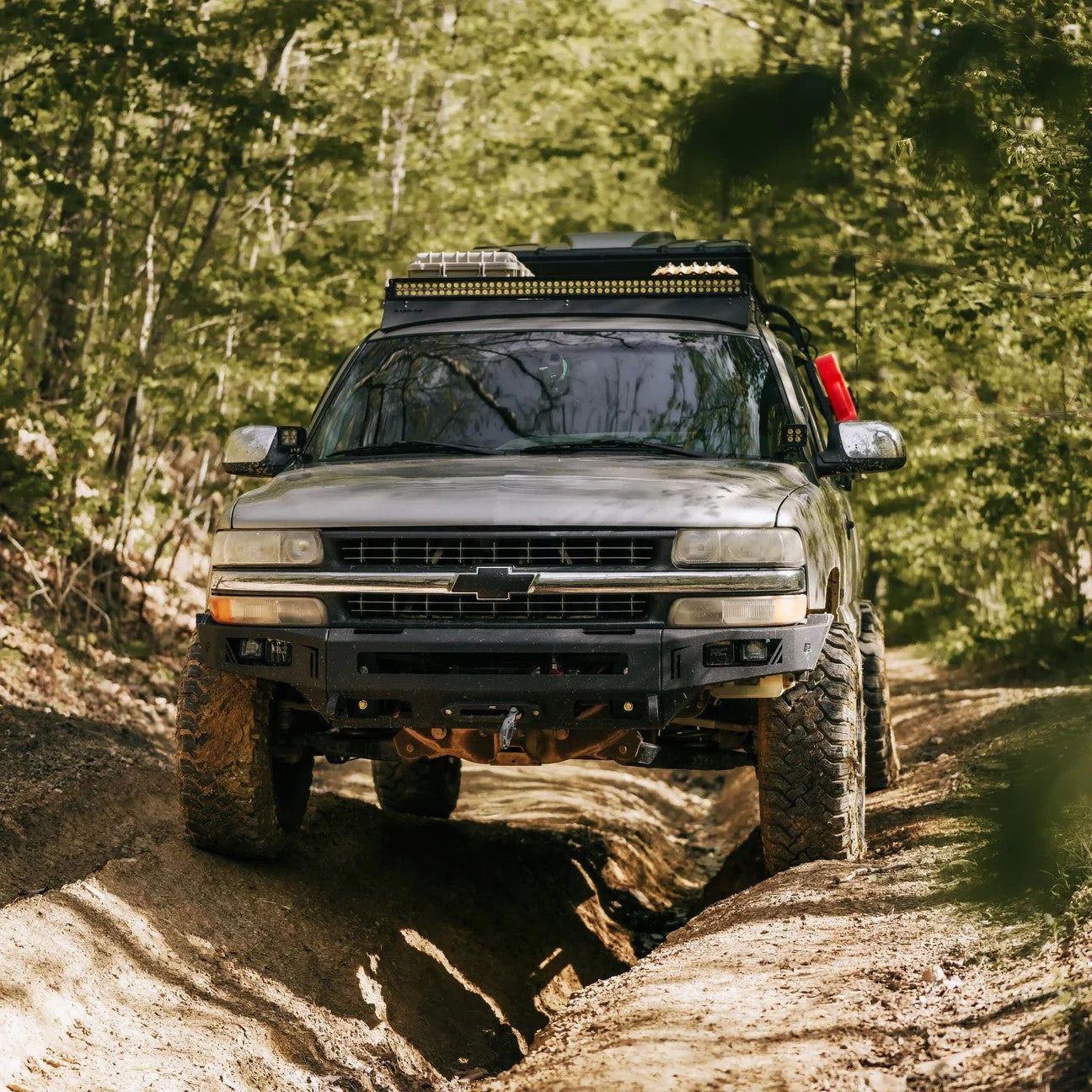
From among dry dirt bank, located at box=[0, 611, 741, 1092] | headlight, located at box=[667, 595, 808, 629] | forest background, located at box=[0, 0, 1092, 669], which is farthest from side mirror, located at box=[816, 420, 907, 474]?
dry dirt bank, located at box=[0, 611, 741, 1092]

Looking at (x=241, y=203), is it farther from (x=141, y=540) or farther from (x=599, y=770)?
(x=599, y=770)

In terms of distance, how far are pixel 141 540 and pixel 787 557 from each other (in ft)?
35.8

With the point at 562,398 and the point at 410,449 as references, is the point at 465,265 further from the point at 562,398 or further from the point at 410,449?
the point at 410,449

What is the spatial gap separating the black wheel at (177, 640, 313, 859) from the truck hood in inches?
28.6

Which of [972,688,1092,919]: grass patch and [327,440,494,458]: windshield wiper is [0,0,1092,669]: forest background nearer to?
[327,440,494,458]: windshield wiper

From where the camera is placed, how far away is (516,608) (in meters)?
5.29

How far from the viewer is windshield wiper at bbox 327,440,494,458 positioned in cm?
604

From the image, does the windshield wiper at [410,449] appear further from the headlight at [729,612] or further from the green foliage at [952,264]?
the green foliage at [952,264]

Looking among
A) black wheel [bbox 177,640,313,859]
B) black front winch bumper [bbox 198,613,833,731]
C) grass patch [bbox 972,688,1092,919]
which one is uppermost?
grass patch [bbox 972,688,1092,919]

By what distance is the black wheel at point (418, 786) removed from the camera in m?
8.24

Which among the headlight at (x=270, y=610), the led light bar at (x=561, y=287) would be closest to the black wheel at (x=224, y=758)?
the headlight at (x=270, y=610)

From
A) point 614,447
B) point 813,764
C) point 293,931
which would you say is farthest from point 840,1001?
point 293,931

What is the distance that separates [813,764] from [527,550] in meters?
1.35

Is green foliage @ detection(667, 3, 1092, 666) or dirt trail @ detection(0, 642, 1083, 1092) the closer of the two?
green foliage @ detection(667, 3, 1092, 666)
